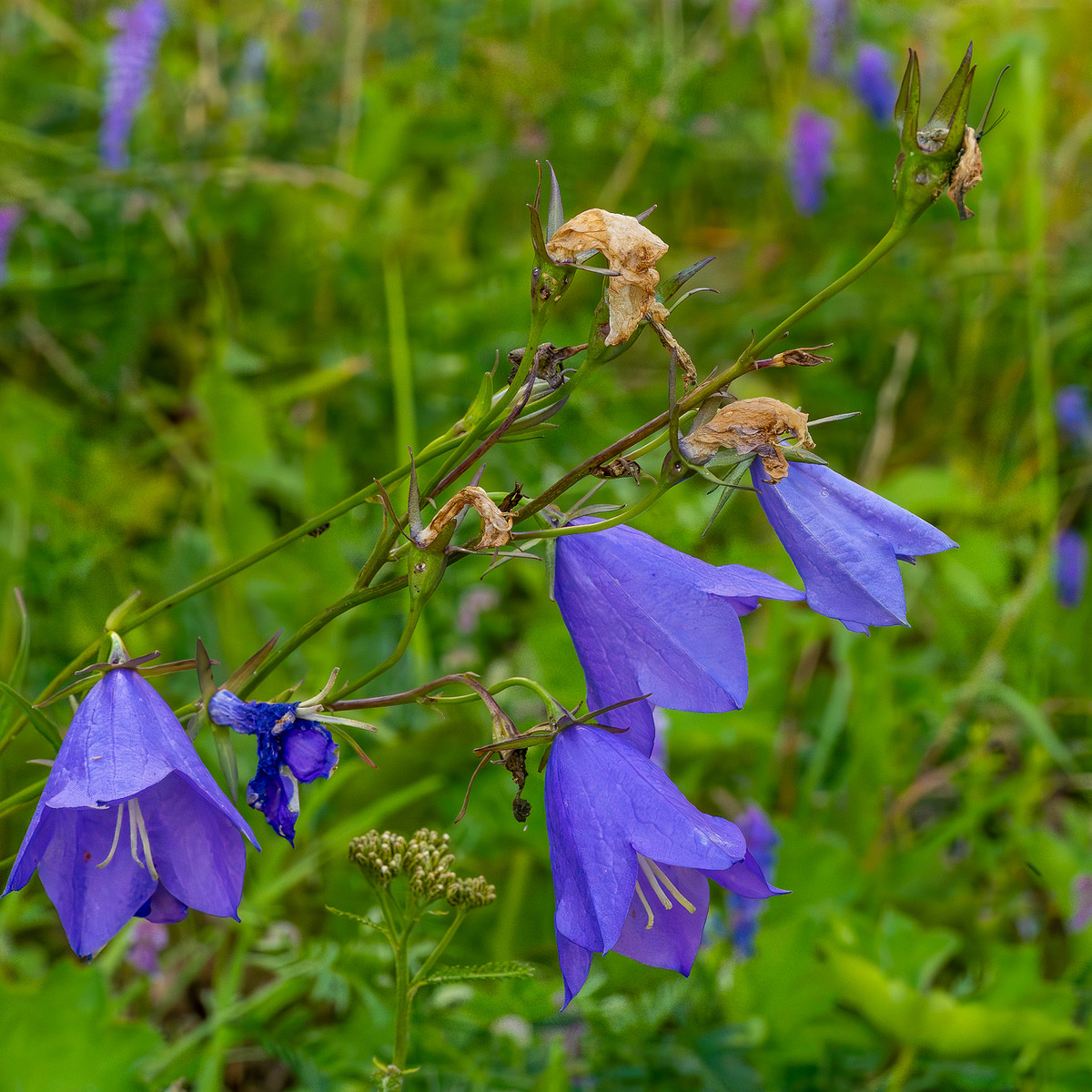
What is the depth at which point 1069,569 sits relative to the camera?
266cm

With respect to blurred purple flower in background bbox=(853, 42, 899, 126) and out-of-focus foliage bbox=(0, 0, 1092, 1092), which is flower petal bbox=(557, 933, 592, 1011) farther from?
blurred purple flower in background bbox=(853, 42, 899, 126)

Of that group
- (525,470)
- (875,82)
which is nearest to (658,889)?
(525,470)

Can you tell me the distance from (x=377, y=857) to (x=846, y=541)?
1.62 feet

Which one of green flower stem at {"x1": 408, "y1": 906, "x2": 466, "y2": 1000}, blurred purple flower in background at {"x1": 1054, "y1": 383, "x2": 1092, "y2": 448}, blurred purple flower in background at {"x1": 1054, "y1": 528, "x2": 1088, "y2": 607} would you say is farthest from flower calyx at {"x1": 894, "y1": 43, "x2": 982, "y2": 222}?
blurred purple flower in background at {"x1": 1054, "y1": 383, "x2": 1092, "y2": 448}

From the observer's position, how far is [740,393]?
2.65 metres

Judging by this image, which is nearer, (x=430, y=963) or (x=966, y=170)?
(x=966, y=170)

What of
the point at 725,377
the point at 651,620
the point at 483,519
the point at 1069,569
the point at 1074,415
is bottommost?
the point at 1069,569

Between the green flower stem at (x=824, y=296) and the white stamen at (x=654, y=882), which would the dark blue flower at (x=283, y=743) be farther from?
the green flower stem at (x=824, y=296)

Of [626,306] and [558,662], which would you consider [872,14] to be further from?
[626,306]

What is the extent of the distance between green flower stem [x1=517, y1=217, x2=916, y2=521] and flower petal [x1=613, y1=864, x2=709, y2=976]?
1.14 ft

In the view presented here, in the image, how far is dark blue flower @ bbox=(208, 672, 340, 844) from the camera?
0.84m

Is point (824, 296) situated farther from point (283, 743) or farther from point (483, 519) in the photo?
point (283, 743)

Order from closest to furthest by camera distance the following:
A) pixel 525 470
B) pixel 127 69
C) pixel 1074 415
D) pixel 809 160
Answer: pixel 525 470 → pixel 127 69 → pixel 1074 415 → pixel 809 160

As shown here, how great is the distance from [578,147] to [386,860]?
2447mm
